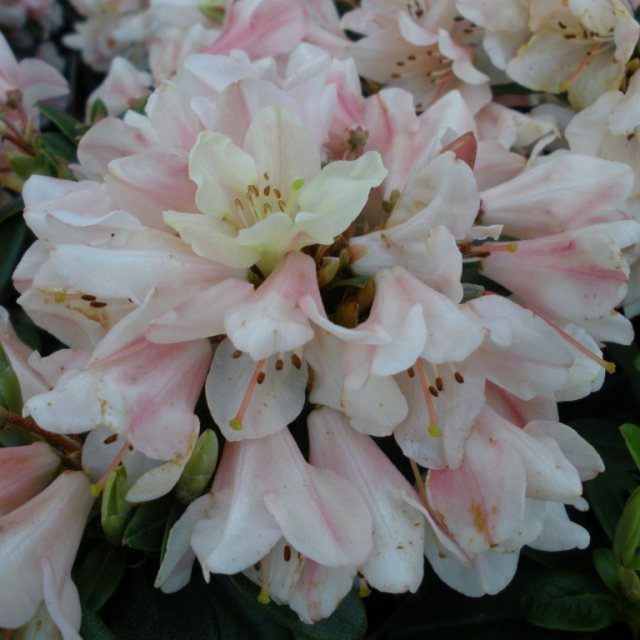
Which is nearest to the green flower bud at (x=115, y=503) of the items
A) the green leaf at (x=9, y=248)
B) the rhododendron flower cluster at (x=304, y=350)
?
the rhododendron flower cluster at (x=304, y=350)

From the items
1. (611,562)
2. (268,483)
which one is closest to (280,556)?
(268,483)

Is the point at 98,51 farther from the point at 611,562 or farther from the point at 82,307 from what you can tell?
the point at 611,562

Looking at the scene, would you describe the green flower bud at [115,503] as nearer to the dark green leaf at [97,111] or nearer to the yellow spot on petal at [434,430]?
the yellow spot on petal at [434,430]

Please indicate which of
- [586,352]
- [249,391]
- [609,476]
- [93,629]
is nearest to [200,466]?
[249,391]

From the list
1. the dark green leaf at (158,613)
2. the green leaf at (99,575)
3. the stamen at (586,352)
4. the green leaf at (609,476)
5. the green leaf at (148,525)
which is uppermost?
the stamen at (586,352)

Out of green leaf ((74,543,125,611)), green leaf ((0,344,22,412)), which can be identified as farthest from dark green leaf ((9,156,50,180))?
green leaf ((74,543,125,611))

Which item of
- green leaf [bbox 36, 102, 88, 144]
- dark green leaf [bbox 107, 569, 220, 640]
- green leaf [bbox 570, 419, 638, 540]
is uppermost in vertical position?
green leaf [bbox 36, 102, 88, 144]

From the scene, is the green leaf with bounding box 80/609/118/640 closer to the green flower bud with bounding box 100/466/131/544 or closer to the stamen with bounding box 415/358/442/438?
the green flower bud with bounding box 100/466/131/544

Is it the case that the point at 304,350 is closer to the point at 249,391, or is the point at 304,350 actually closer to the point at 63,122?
the point at 249,391
